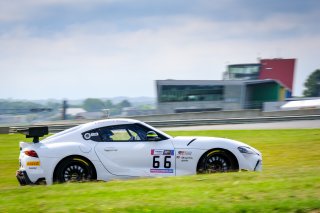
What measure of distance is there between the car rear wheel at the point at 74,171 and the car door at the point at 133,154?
0.29 m

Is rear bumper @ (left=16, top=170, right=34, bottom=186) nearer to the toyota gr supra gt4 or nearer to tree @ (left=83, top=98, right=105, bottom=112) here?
Result: the toyota gr supra gt4

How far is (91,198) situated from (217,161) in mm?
3956

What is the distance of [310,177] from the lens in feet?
25.4

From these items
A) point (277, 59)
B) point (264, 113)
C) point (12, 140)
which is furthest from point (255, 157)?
point (277, 59)

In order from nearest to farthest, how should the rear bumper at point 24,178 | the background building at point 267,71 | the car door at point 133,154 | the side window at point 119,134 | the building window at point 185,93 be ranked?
1. the rear bumper at point 24,178
2. the car door at point 133,154
3. the side window at point 119,134
4. the building window at point 185,93
5. the background building at point 267,71

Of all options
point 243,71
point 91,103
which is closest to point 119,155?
point 91,103

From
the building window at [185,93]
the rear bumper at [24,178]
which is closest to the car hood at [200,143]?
→ the rear bumper at [24,178]

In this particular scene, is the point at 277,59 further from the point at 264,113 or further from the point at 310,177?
the point at 310,177

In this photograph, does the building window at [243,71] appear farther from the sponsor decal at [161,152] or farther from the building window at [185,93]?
the sponsor decal at [161,152]

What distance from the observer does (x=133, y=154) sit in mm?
9891

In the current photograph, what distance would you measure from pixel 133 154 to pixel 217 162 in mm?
1641

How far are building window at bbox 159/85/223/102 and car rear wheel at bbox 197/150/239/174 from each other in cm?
4954

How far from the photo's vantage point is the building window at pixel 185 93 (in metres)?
60.0

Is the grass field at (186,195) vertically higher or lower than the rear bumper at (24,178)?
A: higher
